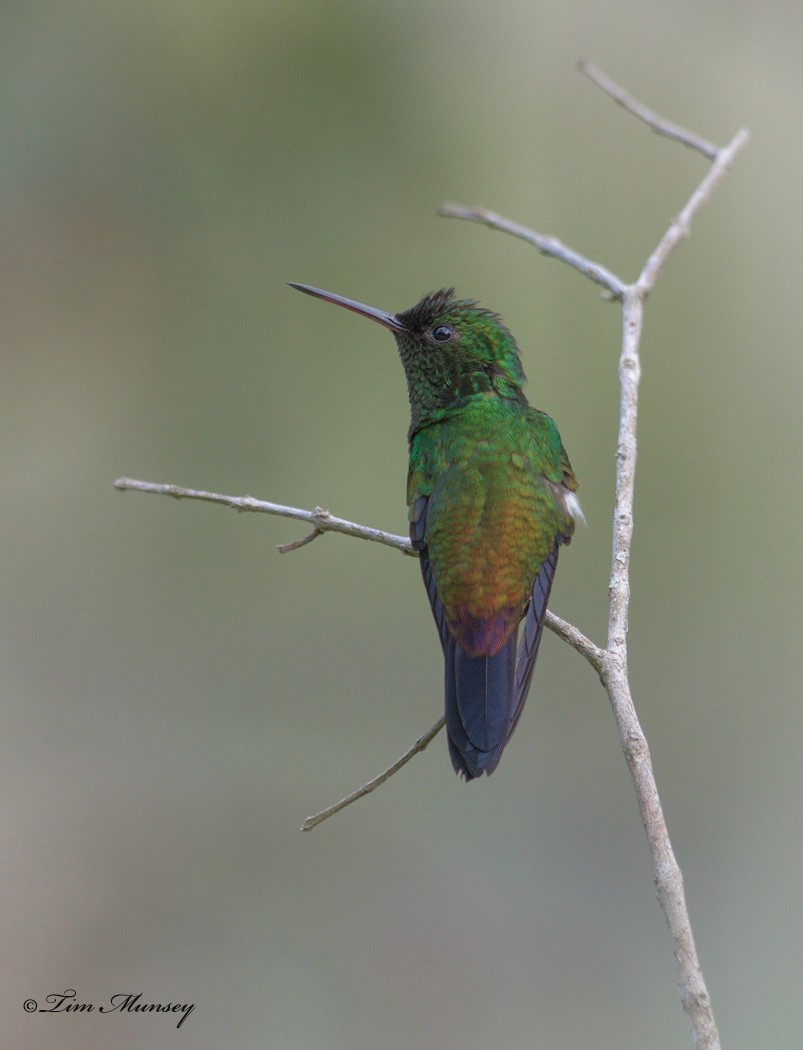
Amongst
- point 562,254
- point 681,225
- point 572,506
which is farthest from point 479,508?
point 681,225

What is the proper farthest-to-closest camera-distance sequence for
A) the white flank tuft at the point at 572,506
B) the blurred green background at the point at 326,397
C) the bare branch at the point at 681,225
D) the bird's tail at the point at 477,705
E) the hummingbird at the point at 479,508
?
the blurred green background at the point at 326,397, the bare branch at the point at 681,225, the white flank tuft at the point at 572,506, the hummingbird at the point at 479,508, the bird's tail at the point at 477,705

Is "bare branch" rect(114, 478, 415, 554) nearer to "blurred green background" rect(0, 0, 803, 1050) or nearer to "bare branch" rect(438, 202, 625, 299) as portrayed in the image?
"bare branch" rect(438, 202, 625, 299)

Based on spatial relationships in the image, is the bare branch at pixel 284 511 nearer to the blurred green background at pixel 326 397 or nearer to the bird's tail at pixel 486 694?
the bird's tail at pixel 486 694

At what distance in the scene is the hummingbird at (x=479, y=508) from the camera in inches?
87.0

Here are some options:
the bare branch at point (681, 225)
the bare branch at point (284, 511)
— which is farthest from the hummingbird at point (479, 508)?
the bare branch at point (681, 225)

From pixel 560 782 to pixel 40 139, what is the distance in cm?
415

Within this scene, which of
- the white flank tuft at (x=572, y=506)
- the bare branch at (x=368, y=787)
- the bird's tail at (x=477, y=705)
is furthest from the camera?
the white flank tuft at (x=572, y=506)

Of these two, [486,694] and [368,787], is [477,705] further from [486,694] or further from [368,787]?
[368,787]

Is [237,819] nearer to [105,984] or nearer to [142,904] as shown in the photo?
[142,904]

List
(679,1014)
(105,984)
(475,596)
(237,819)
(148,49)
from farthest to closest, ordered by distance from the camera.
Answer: (148,49) < (237,819) < (105,984) < (679,1014) < (475,596)

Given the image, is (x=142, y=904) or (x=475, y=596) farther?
(x=142, y=904)

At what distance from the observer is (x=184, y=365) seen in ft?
18.9

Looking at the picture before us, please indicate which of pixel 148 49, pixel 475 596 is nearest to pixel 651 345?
pixel 148 49

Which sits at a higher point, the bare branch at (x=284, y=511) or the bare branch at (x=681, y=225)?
the bare branch at (x=681, y=225)
